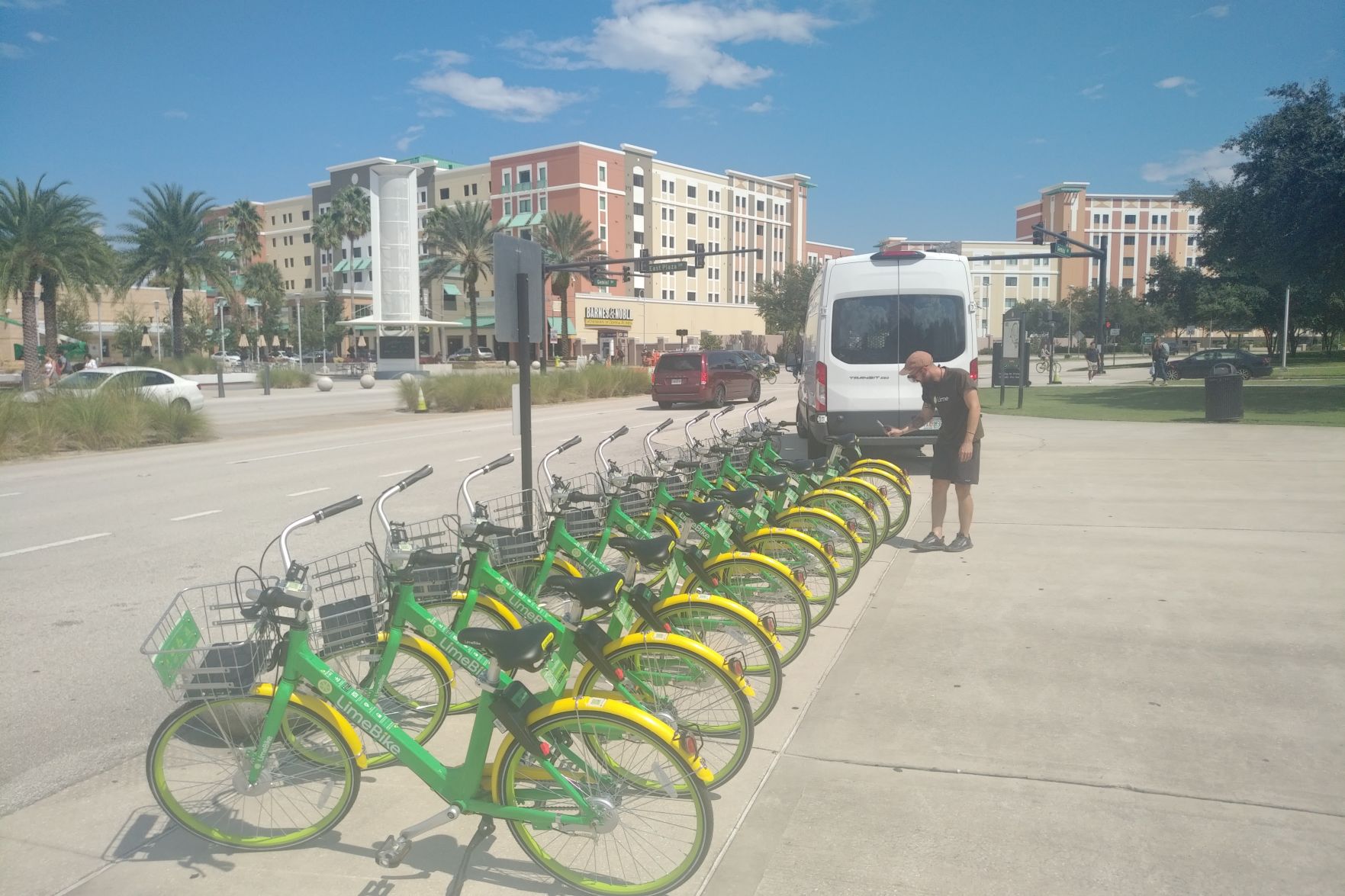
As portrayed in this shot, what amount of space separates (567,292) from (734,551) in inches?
2995

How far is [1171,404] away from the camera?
24312mm

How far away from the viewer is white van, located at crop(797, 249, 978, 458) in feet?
38.8

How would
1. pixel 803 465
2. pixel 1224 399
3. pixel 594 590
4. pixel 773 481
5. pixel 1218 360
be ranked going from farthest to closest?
pixel 1218 360, pixel 1224 399, pixel 803 465, pixel 773 481, pixel 594 590

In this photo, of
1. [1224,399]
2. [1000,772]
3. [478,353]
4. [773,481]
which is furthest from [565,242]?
[1000,772]

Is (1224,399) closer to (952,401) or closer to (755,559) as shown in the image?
(952,401)

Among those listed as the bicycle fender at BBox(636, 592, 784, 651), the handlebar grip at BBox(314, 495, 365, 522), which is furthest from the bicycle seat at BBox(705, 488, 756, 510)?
the handlebar grip at BBox(314, 495, 365, 522)

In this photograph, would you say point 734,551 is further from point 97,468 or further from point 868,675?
point 97,468

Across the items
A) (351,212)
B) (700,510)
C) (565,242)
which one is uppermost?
(351,212)

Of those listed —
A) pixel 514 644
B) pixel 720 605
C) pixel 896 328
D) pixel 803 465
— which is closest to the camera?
pixel 514 644

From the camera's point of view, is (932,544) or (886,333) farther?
(886,333)

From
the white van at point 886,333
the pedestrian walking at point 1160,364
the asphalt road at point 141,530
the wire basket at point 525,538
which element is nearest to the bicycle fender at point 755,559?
the wire basket at point 525,538

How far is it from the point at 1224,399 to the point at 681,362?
14.2 meters

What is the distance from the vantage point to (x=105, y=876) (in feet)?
11.3

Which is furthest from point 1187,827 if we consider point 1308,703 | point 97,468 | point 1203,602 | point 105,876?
point 97,468
